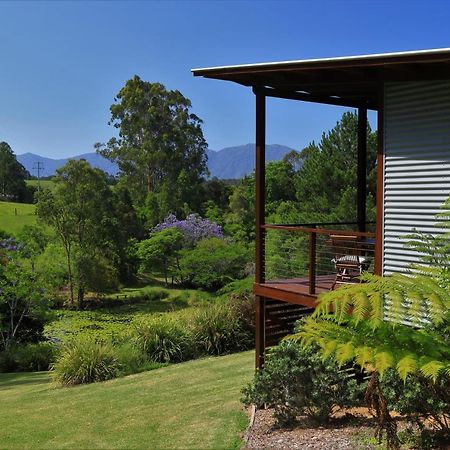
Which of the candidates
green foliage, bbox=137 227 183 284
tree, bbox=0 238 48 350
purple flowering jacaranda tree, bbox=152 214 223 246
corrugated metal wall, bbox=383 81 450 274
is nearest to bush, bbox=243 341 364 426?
corrugated metal wall, bbox=383 81 450 274

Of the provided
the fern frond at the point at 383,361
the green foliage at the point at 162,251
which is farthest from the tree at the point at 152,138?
the fern frond at the point at 383,361

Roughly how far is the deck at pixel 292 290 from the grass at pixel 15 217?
34.6 meters

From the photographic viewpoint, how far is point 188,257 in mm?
30062

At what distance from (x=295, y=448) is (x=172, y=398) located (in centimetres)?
386

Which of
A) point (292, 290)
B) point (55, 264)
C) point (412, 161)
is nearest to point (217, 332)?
point (292, 290)

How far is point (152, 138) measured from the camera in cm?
4794

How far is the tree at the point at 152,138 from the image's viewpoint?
156ft

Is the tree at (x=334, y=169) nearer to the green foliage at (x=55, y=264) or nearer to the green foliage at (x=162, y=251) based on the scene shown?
the green foliage at (x=55, y=264)

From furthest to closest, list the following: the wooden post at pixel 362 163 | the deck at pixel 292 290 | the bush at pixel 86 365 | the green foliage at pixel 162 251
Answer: the green foliage at pixel 162 251
the bush at pixel 86 365
the wooden post at pixel 362 163
the deck at pixel 292 290

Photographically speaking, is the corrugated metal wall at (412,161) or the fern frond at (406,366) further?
the corrugated metal wall at (412,161)

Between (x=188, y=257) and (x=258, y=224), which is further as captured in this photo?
(x=188, y=257)

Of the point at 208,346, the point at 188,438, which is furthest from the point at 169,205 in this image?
the point at 188,438

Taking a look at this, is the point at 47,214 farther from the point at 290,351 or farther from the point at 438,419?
the point at 438,419

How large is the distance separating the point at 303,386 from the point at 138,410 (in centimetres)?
314
